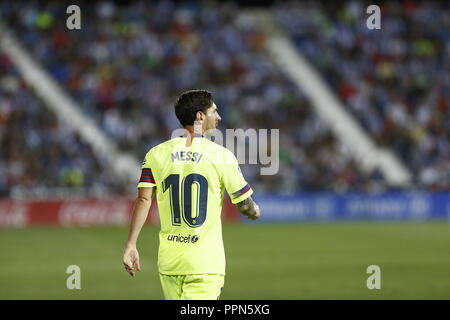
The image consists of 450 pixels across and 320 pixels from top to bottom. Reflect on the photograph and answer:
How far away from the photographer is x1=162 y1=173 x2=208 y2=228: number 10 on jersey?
17.2 feet

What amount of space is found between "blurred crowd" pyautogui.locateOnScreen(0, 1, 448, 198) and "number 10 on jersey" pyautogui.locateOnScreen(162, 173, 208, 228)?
18.5 meters

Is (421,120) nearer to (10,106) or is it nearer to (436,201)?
(436,201)

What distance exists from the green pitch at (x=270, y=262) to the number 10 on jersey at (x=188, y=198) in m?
5.72

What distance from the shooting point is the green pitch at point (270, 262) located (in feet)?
37.4

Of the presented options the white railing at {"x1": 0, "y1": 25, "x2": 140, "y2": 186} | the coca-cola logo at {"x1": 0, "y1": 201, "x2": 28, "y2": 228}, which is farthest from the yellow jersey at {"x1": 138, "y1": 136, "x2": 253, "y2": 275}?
the white railing at {"x1": 0, "y1": 25, "x2": 140, "y2": 186}

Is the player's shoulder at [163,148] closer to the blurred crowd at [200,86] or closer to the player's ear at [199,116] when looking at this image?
the player's ear at [199,116]

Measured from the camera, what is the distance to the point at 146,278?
12.9 meters

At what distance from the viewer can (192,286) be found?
523cm

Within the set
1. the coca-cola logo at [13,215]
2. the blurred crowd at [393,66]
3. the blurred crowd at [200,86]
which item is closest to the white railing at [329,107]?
the blurred crowd at [393,66]

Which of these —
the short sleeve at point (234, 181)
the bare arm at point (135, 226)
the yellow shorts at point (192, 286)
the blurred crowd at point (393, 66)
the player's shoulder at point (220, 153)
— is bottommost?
the yellow shorts at point (192, 286)

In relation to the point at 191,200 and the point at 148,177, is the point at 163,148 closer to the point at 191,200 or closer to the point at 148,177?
the point at 148,177

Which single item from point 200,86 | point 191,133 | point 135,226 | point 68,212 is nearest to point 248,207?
point 191,133

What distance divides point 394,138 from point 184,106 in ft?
76.4

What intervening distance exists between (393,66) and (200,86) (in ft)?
25.3
